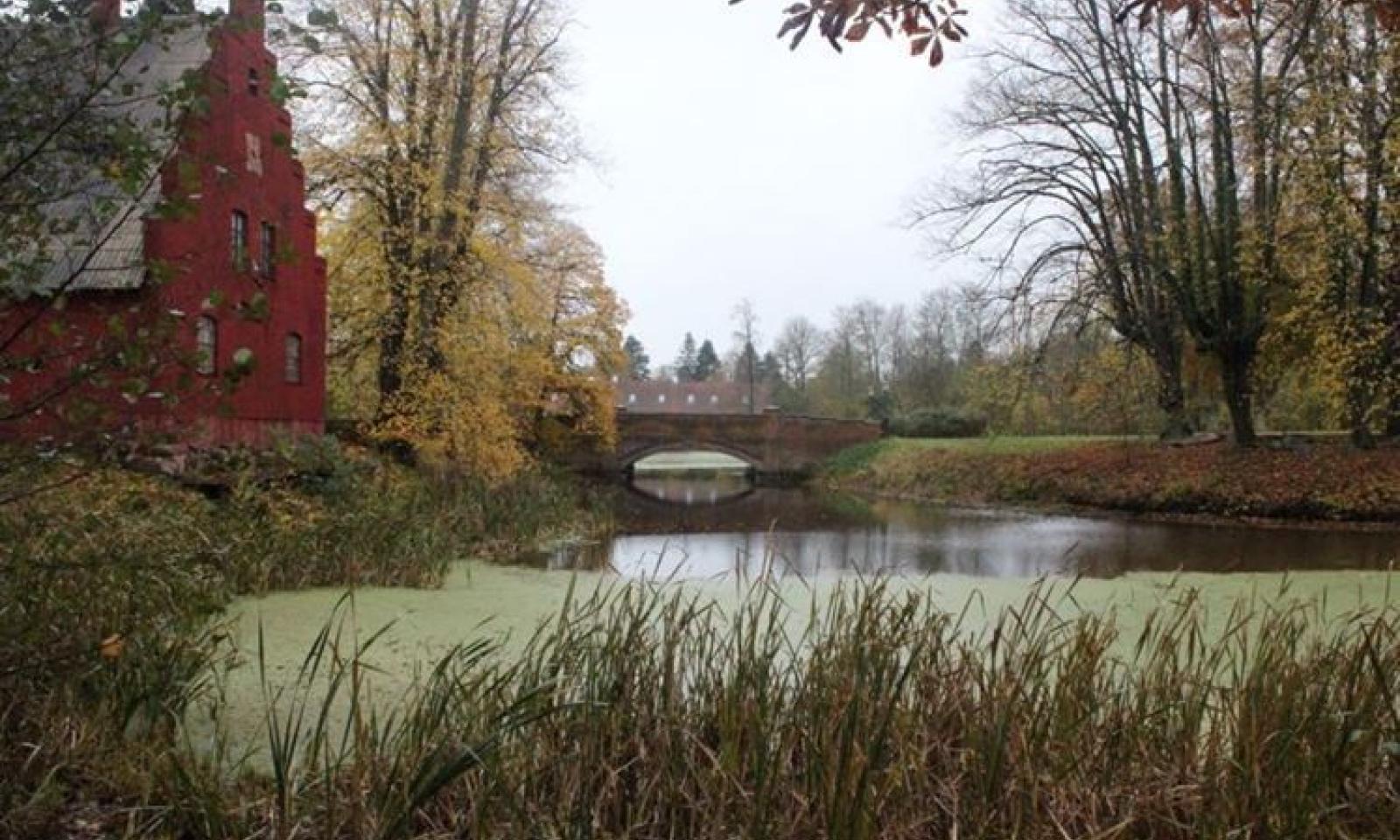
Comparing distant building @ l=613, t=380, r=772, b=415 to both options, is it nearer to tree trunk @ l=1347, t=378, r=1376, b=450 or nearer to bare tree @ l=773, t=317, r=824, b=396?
bare tree @ l=773, t=317, r=824, b=396

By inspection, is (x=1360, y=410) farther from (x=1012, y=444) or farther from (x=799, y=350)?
(x=799, y=350)

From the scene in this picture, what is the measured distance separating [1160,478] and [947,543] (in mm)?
6682

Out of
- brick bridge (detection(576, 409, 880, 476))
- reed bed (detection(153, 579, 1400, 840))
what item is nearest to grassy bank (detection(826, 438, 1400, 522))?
brick bridge (detection(576, 409, 880, 476))

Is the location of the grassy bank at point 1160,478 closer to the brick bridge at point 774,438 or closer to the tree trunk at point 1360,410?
the tree trunk at point 1360,410

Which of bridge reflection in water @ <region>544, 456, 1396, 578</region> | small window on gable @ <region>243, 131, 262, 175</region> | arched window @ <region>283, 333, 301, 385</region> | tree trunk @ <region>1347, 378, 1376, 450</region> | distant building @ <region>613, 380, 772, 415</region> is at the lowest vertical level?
bridge reflection in water @ <region>544, 456, 1396, 578</region>

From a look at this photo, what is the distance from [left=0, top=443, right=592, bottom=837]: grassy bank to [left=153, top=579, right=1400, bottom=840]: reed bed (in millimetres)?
332

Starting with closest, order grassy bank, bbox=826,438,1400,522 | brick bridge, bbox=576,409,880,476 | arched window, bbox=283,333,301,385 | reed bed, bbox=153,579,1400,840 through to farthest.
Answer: reed bed, bbox=153,579,1400,840 → arched window, bbox=283,333,301,385 → grassy bank, bbox=826,438,1400,522 → brick bridge, bbox=576,409,880,476

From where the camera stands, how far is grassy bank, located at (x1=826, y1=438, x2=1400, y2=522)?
54.7 feet

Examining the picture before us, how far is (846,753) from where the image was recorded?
108 inches

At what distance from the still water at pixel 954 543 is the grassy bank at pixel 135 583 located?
205 cm

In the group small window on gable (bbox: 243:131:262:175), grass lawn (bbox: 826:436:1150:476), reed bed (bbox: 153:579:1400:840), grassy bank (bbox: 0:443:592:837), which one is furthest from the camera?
grass lawn (bbox: 826:436:1150:476)

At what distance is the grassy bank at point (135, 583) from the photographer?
10.1 feet

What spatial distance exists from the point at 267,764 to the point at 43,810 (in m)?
0.78

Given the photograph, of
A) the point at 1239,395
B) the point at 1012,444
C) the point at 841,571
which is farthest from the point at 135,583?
the point at 1012,444
